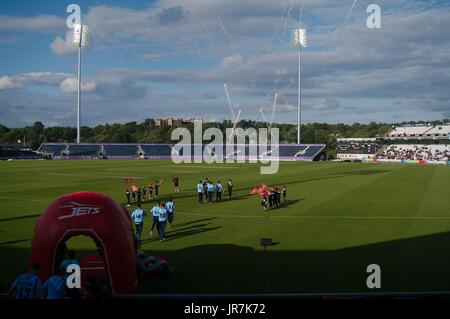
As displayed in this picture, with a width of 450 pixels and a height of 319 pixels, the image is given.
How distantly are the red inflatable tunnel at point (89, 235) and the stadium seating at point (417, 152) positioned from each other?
312 ft

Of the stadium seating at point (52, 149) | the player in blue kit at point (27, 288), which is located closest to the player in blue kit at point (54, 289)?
the player in blue kit at point (27, 288)

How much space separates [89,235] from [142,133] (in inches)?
5956

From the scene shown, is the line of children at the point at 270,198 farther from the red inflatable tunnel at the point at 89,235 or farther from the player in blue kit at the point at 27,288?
the player in blue kit at the point at 27,288

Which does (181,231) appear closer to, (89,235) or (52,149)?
(89,235)

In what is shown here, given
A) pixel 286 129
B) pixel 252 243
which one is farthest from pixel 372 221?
pixel 286 129

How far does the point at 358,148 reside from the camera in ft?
379

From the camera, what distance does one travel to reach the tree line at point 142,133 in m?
140

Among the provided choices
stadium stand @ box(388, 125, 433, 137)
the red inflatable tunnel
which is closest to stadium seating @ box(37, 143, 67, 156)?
stadium stand @ box(388, 125, 433, 137)

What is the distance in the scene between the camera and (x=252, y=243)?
1708cm

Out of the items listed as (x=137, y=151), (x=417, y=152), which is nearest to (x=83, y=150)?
(x=137, y=151)
